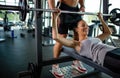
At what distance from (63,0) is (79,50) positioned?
0.84 m

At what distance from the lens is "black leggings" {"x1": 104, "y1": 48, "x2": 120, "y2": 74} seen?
148 centimetres

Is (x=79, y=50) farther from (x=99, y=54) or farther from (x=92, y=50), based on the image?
(x=99, y=54)

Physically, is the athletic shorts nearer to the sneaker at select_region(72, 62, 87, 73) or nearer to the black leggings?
the sneaker at select_region(72, 62, 87, 73)

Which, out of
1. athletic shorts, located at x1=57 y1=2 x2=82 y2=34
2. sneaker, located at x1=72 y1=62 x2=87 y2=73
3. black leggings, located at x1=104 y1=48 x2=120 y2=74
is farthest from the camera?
sneaker, located at x1=72 y1=62 x2=87 y2=73

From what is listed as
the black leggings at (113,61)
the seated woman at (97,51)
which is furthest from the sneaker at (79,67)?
the black leggings at (113,61)

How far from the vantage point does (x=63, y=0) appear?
238 cm

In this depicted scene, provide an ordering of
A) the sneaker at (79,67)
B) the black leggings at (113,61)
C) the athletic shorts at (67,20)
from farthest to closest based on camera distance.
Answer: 1. the sneaker at (79,67)
2. the athletic shorts at (67,20)
3. the black leggings at (113,61)

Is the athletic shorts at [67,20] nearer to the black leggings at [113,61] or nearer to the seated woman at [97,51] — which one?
the seated woman at [97,51]

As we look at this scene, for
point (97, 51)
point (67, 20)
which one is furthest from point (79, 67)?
point (97, 51)

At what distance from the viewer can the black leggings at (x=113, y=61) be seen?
4.87 feet

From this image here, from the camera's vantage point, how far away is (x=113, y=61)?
1510 millimetres

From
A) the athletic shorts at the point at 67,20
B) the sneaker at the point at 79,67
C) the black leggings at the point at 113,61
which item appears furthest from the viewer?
the sneaker at the point at 79,67

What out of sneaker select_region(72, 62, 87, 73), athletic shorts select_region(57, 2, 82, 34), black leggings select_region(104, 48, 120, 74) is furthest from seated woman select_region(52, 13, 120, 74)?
sneaker select_region(72, 62, 87, 73)

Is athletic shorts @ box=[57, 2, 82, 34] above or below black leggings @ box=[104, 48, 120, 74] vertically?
above
